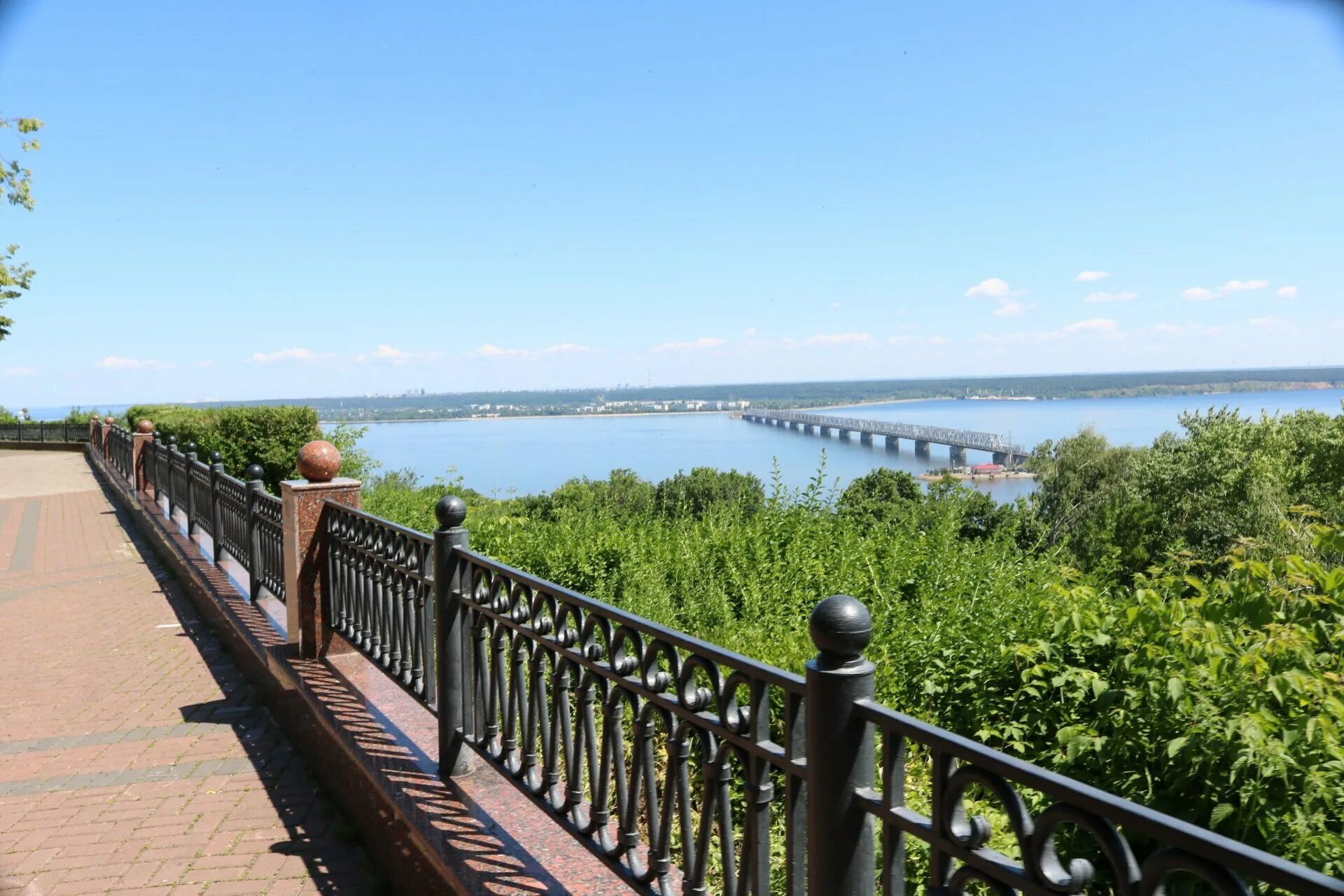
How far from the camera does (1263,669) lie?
117 inches

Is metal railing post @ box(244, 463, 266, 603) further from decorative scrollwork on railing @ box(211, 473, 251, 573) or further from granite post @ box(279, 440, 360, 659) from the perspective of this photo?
granite post @ box(279, 440, 360, 659)

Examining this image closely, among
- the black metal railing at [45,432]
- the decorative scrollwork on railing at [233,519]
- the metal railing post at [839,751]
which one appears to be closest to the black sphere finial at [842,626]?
the metal railing post at [839,751]

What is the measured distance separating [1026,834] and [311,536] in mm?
4687

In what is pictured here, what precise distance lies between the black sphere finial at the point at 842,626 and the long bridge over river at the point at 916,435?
87614mm

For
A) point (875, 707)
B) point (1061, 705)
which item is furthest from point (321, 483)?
point (875, 707)

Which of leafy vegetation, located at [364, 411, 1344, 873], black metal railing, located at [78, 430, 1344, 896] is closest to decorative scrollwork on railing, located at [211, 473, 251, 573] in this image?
leafy vegetation, located at [364, 411, 1344, 873]

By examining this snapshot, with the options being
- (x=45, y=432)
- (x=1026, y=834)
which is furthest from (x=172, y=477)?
(x=45, y=432)

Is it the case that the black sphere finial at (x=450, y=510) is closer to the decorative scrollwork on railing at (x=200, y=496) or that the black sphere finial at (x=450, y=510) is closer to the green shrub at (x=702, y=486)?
the decorative scrollwork on railing at (x=200, y=496)

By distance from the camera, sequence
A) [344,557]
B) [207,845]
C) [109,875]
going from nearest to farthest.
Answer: [109,875] → [207,845] → [344,557]

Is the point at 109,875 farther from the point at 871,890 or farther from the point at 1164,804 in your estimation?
the point at 1164,804

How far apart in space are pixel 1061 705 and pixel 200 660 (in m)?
5.77

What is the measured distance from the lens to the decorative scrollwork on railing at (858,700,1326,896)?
1146 mm

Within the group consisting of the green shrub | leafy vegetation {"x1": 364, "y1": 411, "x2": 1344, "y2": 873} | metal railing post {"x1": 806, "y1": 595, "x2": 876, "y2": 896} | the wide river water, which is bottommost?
the wide river water

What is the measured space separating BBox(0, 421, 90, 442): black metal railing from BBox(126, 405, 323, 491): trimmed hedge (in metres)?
16.7
